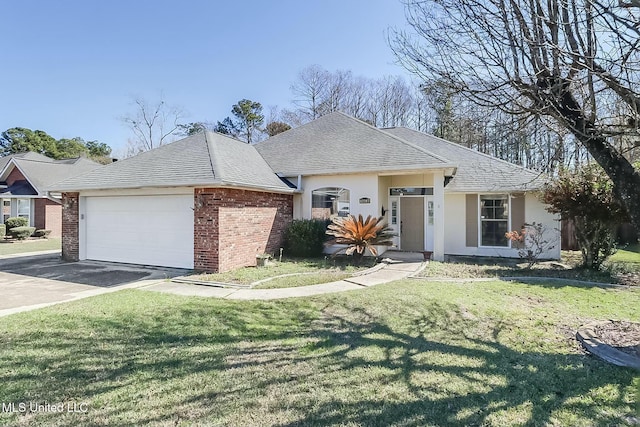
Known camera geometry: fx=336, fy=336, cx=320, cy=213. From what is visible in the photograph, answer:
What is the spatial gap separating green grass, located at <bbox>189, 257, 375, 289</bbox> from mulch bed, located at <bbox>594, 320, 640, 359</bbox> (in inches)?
213

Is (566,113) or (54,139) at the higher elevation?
(54,139)

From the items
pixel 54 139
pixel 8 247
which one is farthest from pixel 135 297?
pixel 54 139

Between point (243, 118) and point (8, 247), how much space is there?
25.0m

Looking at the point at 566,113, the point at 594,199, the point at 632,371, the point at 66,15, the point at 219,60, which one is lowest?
the point at 632,371

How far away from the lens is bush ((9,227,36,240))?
19984 mm

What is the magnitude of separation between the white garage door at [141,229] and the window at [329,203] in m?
4.96

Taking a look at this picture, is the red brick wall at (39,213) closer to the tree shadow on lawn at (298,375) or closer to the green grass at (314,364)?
the green grass at (314,364)

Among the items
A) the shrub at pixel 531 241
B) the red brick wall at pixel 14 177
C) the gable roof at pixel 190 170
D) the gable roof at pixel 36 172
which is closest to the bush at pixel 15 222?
the gable roof at pixel 36 172

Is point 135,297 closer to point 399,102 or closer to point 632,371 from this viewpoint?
point 632,371

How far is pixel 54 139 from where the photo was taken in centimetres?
4469

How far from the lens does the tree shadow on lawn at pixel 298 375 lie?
10.1 feet

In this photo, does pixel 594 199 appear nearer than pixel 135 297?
No

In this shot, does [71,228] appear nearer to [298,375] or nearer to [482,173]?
[298,375]

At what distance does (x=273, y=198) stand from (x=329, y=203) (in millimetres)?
2309
